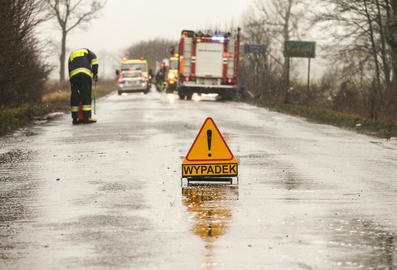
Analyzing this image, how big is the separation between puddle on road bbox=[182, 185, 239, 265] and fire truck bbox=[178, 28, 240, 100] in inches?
1209

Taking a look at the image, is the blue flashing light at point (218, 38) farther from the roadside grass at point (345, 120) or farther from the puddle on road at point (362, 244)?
the puddle on road at point (362, 244)

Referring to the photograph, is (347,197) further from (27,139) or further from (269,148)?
(27,139)

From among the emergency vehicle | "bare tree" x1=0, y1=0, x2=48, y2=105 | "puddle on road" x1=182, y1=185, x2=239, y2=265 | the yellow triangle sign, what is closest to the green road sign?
"bare tree" x1=0, y1=0, x2=48, y2=105

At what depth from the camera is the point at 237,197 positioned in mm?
9625

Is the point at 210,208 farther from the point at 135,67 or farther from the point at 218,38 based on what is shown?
the point at 135,67

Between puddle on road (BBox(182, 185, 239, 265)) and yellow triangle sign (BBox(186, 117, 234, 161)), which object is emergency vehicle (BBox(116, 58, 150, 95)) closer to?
yellow triangle sign (BBox(186, 117, 234, 161))

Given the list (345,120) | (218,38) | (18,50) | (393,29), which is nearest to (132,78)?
(218,38)

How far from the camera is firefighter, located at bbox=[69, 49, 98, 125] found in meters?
20.8

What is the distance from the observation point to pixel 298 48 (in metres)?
35.1

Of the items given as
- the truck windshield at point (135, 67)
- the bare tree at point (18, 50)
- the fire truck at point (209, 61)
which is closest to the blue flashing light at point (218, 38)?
the fire truck at point (209, 61)

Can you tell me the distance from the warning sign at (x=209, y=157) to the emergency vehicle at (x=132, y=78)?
46.3 m

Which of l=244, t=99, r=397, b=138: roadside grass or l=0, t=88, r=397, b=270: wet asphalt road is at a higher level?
l=0, t=88, r=397, b=270: wet asphalt road

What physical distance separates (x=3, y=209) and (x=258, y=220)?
2587mm

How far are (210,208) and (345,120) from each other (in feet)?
53.5
